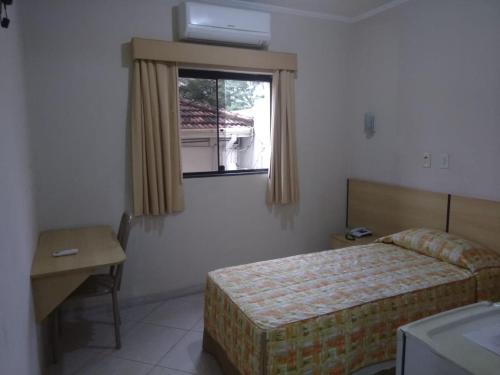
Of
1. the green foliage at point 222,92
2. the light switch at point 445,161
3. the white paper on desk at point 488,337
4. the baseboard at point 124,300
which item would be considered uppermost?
the green foliage at point 222,92

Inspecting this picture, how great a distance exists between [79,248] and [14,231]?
84 cm

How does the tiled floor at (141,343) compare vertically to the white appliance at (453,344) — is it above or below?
below

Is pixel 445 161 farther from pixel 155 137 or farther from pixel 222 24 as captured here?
pixel 155 137

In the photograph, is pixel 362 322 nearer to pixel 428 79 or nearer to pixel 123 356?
pixel 123 356

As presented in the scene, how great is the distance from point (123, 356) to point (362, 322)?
1.57m

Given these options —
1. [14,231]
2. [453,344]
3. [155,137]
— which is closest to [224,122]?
[155,137]

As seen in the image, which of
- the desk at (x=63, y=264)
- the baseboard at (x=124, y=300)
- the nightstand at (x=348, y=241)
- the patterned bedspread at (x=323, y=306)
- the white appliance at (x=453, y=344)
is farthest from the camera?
the nightstand at (x=348, y=241)

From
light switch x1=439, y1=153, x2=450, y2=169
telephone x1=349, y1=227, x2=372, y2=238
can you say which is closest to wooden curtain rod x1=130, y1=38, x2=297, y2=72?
light switch x1=439, y1=153, x2=450, y2=169

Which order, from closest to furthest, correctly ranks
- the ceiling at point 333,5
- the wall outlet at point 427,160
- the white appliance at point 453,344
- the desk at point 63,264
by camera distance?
the white appliance at point 453,344, the desk at point 63,264, the wall outlet at point 427,160, the ceiling at point 333,5

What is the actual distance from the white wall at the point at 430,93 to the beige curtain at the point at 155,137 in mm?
1929

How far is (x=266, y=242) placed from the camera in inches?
142

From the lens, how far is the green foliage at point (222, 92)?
10.6ft

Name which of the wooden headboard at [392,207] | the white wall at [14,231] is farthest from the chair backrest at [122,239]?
the wooden headboard at [392,207]

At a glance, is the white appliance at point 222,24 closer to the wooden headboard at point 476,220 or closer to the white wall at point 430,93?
Result: the white wall at point 430,93
